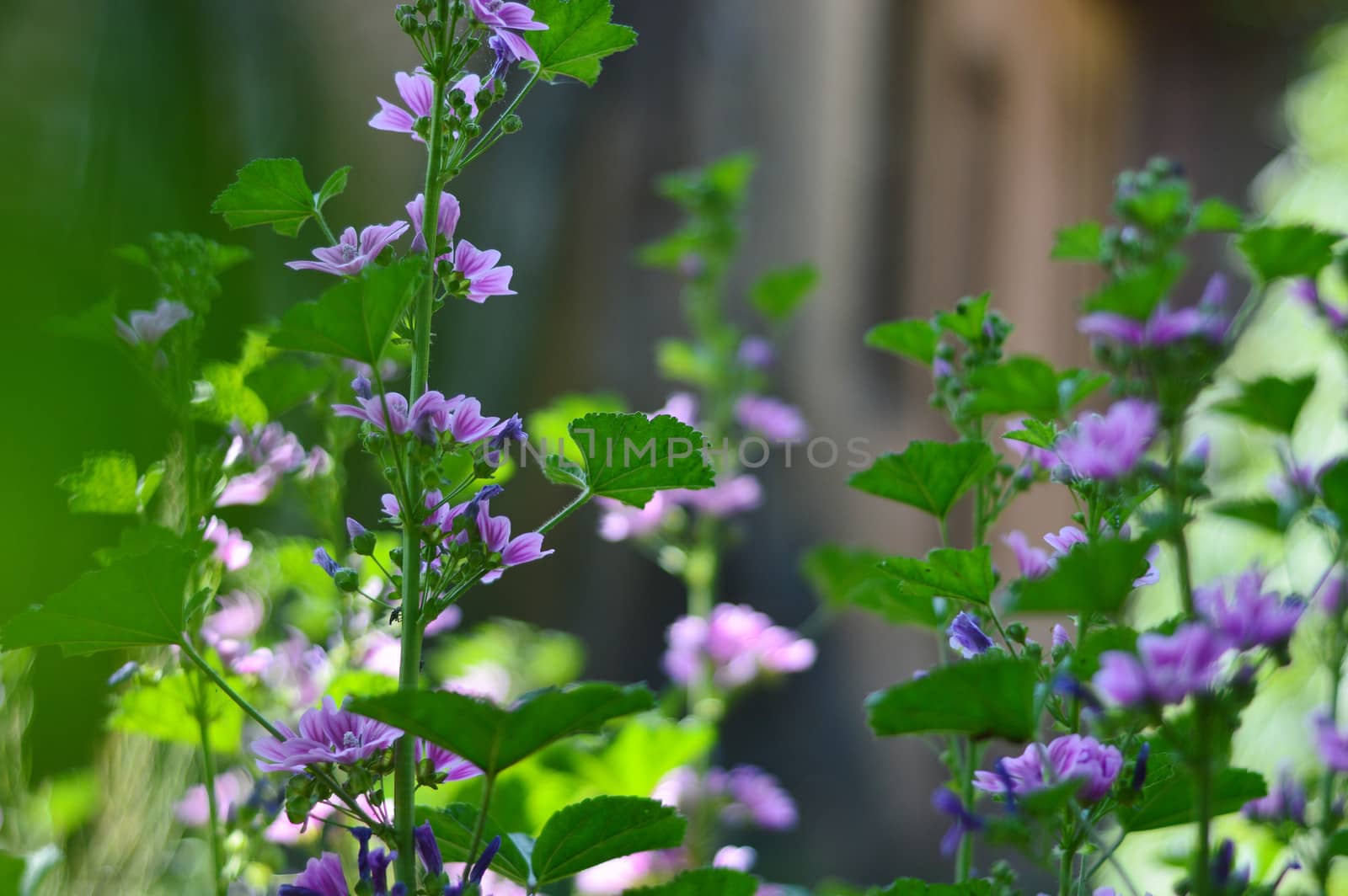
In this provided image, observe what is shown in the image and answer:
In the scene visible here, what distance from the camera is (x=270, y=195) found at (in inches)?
21.0

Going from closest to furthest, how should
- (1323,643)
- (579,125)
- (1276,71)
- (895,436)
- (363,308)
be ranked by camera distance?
(363,308) < (1323,643) < (579,125) < (895,436) < (1276,71)

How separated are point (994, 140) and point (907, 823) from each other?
63.5 inches

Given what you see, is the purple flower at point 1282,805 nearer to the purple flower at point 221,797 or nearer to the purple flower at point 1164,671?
the purple flower at point 1164,671

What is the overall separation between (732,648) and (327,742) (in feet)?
2.44

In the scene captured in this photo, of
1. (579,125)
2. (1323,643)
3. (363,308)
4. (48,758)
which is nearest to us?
(363,308)

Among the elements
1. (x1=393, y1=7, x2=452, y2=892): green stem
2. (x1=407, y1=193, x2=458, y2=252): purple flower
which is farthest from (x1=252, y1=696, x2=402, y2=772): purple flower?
(x1=407, y1=193, x2=458, y2=252): purple flower

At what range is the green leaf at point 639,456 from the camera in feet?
1.70

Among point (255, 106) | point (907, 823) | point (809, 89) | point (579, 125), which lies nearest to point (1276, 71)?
point (809, 89)

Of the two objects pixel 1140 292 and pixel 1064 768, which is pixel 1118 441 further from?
pixel 1064 768

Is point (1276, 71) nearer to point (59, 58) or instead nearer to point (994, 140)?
point (994, 140)

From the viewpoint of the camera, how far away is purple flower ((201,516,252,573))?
2.26ft

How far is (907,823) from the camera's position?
7.20ft

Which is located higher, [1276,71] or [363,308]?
[1276,71]

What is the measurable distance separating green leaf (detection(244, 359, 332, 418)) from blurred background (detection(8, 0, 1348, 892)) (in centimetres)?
Answer: 92
